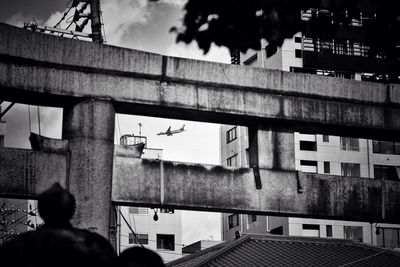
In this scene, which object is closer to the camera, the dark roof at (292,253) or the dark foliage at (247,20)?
the dark foliage at (247,20)

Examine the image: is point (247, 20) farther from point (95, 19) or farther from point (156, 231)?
point (156, 231)

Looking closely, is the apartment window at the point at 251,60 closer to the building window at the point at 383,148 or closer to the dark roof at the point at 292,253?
the building window at the point at 383,148

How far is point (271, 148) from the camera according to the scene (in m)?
10.8

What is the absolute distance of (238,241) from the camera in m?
17.0

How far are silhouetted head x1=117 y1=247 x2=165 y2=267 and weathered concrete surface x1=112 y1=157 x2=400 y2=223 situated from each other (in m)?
5.98

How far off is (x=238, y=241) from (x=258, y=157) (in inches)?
264

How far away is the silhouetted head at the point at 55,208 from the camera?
12.6 ft

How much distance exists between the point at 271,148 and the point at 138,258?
695cm

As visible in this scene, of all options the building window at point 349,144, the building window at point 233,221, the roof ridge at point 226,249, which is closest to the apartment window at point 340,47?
the building window at point 349,144

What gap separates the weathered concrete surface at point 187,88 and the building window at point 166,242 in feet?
108

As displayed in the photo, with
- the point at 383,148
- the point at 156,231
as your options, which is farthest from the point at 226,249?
the point at 156,231

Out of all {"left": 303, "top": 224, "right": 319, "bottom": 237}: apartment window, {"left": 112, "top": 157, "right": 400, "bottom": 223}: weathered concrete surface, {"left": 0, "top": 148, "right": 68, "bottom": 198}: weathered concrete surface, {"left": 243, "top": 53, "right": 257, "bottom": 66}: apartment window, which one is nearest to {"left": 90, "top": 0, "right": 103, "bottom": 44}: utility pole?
{"left": 112, "top": 157, "right": 400, "bottom": 223}: weathered concrete surface

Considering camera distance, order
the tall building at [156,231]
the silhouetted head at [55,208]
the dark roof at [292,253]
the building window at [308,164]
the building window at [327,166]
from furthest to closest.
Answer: the tall building at [156,231]
the building window at [327,166]
the building window at [308,164]
the dark roof at [292,253]
the silhouetted head at [55,208]

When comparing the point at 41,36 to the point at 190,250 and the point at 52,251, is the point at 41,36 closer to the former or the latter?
the point at 52,251
